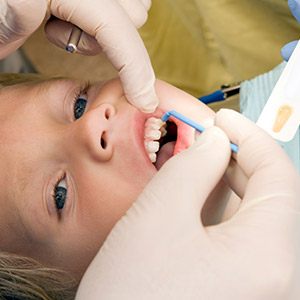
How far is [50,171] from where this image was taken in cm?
128

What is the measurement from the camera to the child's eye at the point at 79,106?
53.1 inches

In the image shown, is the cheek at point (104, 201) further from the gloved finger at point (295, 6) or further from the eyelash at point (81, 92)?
the gloved finger at point (295, 6)

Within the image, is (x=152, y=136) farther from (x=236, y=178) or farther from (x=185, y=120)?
(x=236, y=178)

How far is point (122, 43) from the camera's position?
1.25 meters

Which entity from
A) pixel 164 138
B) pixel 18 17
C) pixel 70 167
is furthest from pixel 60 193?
pixel 18 17

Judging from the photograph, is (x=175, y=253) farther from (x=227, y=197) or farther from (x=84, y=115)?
(x=84, y=115)

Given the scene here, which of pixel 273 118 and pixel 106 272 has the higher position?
pixel 273 118

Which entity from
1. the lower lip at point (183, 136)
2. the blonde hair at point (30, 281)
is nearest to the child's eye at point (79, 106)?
the lower lip at point (183, 136)

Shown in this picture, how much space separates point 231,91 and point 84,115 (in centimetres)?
60

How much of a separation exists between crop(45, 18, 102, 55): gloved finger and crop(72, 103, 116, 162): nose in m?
0.21

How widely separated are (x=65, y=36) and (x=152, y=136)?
0.36 m

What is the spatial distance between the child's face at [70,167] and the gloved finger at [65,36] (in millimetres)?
107

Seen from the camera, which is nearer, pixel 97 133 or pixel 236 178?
pixel 236 178

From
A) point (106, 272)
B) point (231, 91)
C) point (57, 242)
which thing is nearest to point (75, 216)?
point (57, 242)
